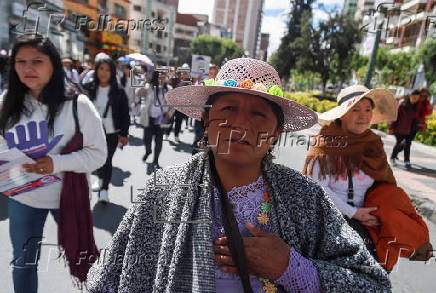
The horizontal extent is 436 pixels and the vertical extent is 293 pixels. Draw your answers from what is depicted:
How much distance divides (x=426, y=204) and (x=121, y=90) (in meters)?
4.88

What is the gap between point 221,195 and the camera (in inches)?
47.6

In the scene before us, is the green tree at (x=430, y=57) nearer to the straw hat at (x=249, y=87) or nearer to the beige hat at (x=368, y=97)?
the beige hat at (x=368, y=97)

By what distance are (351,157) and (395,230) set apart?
56 cm

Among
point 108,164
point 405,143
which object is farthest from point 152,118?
point 405,143

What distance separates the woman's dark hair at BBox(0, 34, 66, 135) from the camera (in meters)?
1.82

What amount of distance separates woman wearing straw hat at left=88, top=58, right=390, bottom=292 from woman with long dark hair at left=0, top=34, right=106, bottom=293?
2.89 feet

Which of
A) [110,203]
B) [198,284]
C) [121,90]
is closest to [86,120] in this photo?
[198,284]

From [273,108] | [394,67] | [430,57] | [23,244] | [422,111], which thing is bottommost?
[23,244]

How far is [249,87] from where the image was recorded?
1.15m

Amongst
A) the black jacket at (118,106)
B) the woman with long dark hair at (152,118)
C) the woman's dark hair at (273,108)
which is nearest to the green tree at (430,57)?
the woman with long dark hair at (152,118)

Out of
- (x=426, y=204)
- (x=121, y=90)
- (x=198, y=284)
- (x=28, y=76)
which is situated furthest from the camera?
(x=426, y=204)

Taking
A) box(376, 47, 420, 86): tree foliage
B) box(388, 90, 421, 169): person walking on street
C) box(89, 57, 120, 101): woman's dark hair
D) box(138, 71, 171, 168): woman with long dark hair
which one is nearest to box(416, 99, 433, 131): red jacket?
box(388, 90, 421, 169): person walking on street

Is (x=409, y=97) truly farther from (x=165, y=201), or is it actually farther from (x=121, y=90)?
(x=165, y=201)

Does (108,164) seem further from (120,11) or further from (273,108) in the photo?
(120,11)
